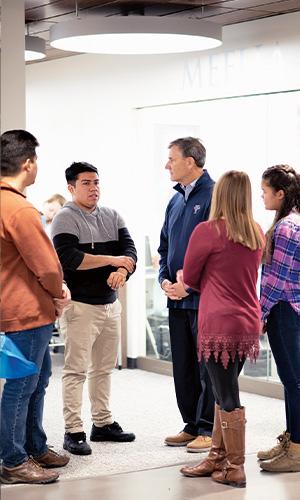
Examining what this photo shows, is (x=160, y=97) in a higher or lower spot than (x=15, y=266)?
higher

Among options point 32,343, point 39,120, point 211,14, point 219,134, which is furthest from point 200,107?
point 32,343

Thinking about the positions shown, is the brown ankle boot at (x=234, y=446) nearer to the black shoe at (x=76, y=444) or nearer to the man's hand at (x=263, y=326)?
the man's hand at (x=263, y=326)

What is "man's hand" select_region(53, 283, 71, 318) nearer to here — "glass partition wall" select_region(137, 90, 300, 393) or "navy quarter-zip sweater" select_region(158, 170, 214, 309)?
"navy quarter-zip sweater" select_region(158, 170, 214, 309)

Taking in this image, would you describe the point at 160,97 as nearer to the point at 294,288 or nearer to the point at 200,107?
the point at 200,107

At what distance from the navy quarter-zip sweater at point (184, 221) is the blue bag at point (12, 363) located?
1516 millimetres

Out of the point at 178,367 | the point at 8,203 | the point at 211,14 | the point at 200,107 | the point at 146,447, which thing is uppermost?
the point at 211,14

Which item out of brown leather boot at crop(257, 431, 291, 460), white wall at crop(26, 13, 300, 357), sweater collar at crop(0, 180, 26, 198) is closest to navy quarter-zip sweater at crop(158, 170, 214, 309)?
brown leather boot at crop(257, 431, 291, 460)

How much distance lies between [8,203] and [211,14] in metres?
3.27

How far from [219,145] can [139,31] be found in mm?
1518

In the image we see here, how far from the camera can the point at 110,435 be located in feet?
21.2

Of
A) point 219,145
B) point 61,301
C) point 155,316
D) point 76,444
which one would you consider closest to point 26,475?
point 76,444

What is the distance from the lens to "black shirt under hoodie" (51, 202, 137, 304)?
6.11 m

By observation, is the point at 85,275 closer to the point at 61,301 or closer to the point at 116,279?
the point at 116,279

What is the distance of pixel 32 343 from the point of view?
5.23m
